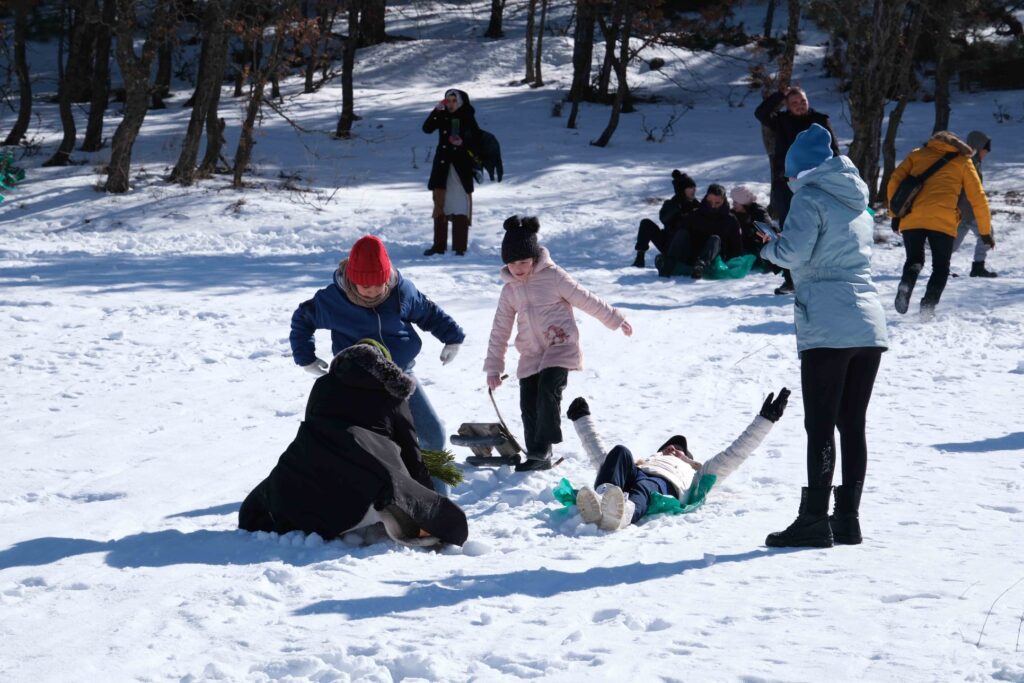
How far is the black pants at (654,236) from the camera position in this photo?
43.8 feet

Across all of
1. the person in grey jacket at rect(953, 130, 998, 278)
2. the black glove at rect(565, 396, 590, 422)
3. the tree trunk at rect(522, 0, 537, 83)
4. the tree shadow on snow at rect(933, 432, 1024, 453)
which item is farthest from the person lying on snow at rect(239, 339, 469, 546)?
the tree trunk at rect(522, 0, 537, 83)

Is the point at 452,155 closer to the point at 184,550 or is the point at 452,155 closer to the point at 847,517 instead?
the point at 184,550

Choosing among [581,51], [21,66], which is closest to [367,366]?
[21,66]

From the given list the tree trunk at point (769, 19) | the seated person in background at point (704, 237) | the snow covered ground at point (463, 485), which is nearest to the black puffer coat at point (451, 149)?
the snow covered ground at point (463, 485)

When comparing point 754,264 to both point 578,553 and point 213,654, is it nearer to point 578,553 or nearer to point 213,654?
point 578,553

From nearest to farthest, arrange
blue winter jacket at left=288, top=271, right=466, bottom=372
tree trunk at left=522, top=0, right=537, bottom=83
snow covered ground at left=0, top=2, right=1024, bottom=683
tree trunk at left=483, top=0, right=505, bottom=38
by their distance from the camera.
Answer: snow covered ground at left=0, top=2, right=1024, bottom=683 < blue winter jacket at left=288, top=271, right=466, bottom=372 < tree trunk at left=522, top=0, right=537, bottom=83 < tree trunk at left=483, top=0, right=505, bottom=38

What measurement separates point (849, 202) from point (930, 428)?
3039mm

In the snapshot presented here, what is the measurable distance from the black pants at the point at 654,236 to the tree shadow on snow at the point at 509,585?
871 centimetres

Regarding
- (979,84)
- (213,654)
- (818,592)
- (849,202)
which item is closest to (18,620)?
(213,654)

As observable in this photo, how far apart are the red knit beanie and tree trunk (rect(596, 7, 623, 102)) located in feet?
60.8

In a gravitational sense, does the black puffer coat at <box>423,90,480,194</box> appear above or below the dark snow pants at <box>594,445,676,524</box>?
above

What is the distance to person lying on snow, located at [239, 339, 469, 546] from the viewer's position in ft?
16.1

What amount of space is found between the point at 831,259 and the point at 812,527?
1096 millimetres

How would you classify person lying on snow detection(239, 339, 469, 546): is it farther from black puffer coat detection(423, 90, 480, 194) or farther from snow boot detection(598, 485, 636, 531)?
black puffer coat detection(423, 90, 480, 194)
